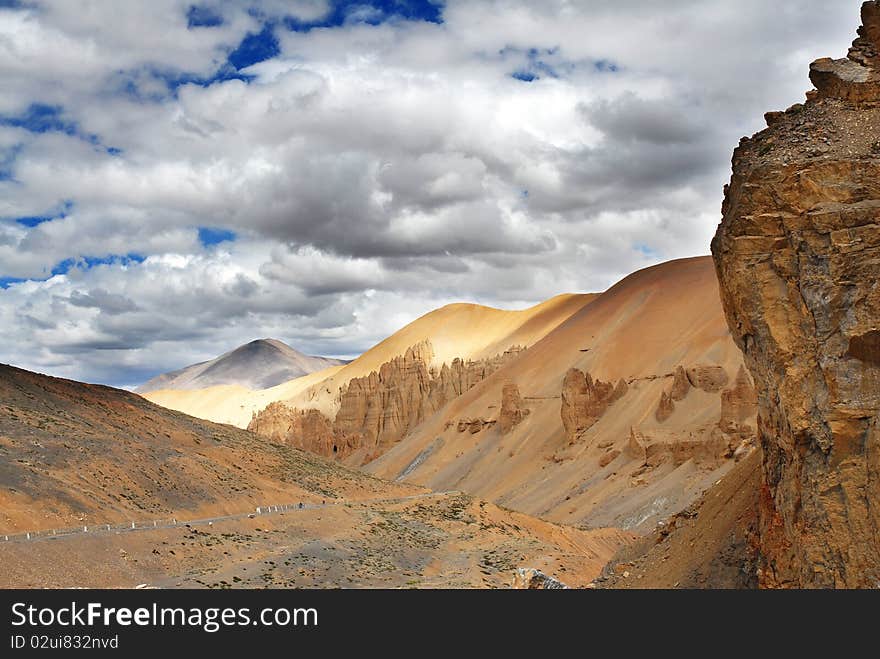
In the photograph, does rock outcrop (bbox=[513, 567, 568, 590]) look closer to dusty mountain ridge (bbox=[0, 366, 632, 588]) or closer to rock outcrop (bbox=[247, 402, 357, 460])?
dusty mountain ridge (bbox=[0, 366, 632, 588])

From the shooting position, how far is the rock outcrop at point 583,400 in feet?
259

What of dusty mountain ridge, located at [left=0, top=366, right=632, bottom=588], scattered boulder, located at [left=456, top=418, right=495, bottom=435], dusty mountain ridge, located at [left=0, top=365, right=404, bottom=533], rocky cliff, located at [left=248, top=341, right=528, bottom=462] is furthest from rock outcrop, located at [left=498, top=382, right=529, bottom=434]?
rocky cliff, located at [left=248, top=341, right=528, bottom=462]

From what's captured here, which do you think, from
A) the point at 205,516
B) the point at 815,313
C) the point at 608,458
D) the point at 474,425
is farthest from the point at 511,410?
the point at 815,313

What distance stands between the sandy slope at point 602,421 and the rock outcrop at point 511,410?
42.7 inches

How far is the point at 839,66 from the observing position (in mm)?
16062

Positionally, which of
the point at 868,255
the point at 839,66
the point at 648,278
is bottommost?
the point at 868,255

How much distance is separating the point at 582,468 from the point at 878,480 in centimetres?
5897

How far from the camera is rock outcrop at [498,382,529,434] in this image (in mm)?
93188

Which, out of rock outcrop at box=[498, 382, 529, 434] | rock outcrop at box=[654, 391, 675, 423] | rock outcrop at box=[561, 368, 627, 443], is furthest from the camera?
rock outcrop at box=[498, 382, 529, 434]

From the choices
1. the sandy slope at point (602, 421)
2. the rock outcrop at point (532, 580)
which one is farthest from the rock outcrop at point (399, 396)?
the rock outcrop at point (532, 580)

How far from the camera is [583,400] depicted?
79875mm

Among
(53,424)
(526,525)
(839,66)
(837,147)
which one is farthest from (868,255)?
(53,424)

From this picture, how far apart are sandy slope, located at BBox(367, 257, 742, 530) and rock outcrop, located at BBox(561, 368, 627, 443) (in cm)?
129

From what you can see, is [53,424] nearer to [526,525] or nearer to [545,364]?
[526,525]
